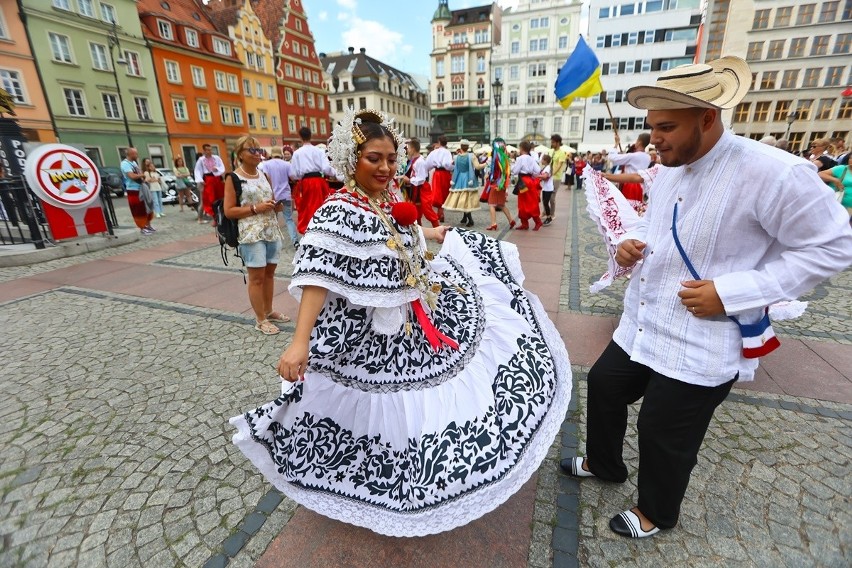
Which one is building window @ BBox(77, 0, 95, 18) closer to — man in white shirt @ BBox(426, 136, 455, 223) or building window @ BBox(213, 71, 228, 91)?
building window @ BBox(213, 71, 228, 91)

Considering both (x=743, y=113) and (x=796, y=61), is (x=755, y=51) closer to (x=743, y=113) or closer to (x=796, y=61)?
(x=796, y=61)

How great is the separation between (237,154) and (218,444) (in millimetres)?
2798

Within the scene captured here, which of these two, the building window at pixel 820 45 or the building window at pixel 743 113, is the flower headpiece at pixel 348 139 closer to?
the building window at pixel 743 113

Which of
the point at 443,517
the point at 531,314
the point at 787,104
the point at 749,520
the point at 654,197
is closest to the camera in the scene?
the point at 443,517

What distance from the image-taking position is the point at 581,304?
5.01 meters

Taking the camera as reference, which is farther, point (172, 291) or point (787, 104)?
point (787, 104)

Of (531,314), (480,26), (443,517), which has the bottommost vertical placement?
(443,517)

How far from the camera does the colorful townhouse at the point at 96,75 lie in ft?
73.9

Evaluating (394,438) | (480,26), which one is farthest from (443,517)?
(480,26)

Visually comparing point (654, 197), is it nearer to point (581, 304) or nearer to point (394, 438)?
point (394, 438)

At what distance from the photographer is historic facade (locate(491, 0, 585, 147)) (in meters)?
48.1

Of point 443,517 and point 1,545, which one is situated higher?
point 443,517

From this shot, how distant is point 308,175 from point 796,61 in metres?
50.3

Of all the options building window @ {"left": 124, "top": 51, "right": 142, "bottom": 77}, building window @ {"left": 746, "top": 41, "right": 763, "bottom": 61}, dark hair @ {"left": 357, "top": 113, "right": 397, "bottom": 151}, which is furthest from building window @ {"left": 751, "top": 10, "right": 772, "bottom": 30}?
dark hair @ {"left": 357, "top": 113, "right": 397, "bottom": 151}
